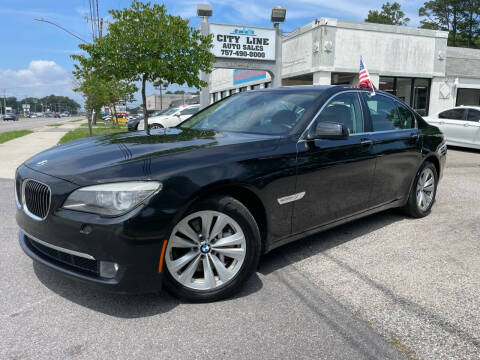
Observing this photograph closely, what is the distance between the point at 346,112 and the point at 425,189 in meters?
1.98

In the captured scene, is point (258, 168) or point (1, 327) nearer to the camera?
point (1, 327)

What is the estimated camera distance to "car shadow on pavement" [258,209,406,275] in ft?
12.6

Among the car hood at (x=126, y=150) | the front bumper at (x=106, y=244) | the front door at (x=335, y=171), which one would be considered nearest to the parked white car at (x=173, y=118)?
the front door at (x=335, y=171)

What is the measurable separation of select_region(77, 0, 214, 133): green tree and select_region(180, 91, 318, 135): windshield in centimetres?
723

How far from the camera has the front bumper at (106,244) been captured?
2541 millimetres

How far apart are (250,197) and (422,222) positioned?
3019 mm

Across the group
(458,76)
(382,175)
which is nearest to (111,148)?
(382,175)

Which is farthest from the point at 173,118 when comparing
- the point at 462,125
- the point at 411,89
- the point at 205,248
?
the point at 205,248

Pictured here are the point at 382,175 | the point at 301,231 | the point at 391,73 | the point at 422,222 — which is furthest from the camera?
the point at 391,73

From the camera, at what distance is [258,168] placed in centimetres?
317

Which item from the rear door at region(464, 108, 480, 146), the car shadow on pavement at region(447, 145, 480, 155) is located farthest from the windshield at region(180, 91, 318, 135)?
the car shadow on pavement at region(447, 145, 480, 155)

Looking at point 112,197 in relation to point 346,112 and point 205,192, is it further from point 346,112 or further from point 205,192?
point 346,112

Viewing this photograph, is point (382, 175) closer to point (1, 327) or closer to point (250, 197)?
point (250, 197)

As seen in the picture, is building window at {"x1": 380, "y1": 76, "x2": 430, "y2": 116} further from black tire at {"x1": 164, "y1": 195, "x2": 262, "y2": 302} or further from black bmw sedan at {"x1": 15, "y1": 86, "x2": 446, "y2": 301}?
black tire at {"x1": 164, "y1": 195, "x2": 262, "y2": 302}
